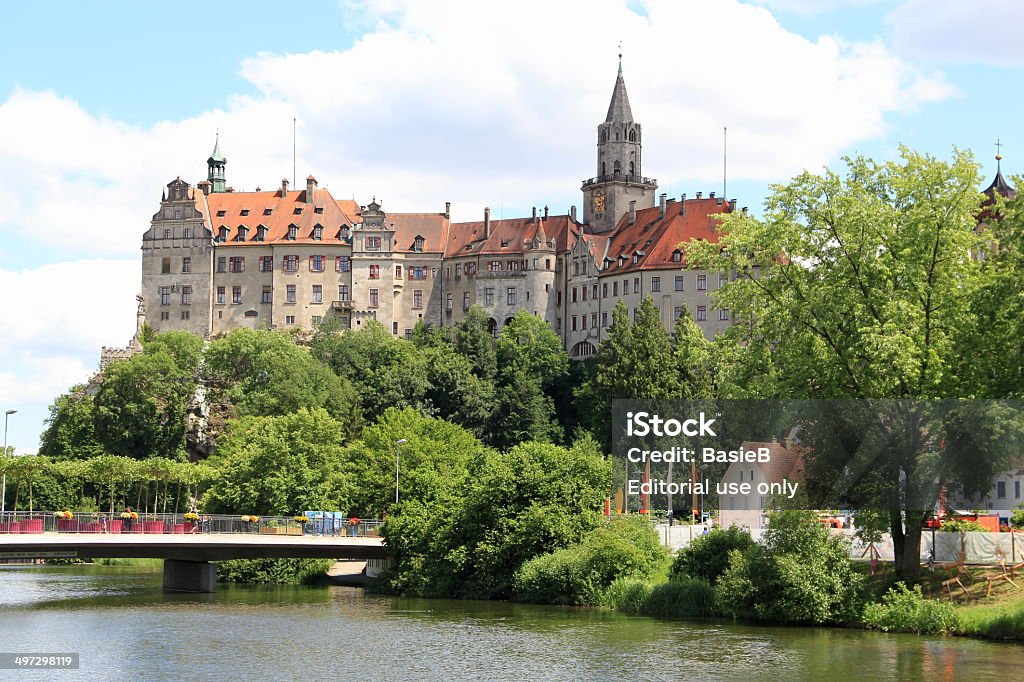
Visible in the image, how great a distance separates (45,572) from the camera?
90.6 meters

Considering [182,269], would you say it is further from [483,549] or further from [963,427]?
[963,427]

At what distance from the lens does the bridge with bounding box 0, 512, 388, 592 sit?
211 feet

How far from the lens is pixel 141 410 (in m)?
121

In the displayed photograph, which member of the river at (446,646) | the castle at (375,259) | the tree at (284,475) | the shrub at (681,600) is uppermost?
the castle at (375,259)

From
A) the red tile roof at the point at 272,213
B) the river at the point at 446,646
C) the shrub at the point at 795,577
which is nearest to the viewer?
the river at the point at 446,646

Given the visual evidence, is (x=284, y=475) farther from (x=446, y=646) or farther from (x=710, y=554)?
(x=446, y=646)

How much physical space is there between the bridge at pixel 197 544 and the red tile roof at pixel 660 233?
64.3 m

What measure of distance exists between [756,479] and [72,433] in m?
73.3

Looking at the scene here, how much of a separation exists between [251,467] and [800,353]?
42.8 meters

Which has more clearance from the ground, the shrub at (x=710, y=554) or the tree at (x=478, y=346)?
the tree at (x=478, y=346)

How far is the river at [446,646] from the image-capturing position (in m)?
43.5

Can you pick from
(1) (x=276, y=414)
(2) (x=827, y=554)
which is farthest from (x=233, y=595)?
(1) (x=276, y=414)

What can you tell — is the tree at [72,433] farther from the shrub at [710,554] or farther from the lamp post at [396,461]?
the shrub at [710,554]

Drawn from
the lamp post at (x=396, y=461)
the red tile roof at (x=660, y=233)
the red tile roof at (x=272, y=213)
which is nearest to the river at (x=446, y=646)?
the lamp post at (x=396, y=461)
